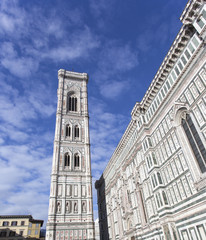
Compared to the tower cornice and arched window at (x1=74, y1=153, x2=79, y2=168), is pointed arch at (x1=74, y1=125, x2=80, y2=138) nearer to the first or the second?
arched window at (x1=74, y1=153, x2=79, y2=168)

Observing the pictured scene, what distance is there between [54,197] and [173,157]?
20.3m

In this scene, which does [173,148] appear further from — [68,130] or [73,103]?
[73,103]

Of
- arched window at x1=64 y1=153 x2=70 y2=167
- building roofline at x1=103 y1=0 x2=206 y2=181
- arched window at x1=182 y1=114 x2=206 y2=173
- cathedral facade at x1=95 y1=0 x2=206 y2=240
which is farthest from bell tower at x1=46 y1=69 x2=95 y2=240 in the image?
arched window at x1=182 y1=114 x2=206 y2=173

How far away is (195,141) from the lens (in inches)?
570

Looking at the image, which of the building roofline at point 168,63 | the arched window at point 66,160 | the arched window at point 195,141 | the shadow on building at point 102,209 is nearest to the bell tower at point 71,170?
the arched window at point 66,160

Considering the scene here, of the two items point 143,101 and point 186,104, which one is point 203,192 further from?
point 143,101

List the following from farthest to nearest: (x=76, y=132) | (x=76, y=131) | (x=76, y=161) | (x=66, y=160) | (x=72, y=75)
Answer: (x=72, y=75) < (x=76, y=131) < (x=76, y=132) < (x=76, y=161) < (x=66, y=160)

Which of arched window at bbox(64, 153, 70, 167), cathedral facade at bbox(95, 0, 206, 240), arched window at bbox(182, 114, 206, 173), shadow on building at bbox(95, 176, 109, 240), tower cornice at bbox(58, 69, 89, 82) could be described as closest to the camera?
arched window at bbox(182, 114, 206, 173)

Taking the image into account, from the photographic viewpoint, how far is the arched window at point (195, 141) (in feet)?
45.1

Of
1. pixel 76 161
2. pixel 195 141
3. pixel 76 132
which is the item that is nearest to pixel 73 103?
pixel 76 132

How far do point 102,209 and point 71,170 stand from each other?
9.68 meters

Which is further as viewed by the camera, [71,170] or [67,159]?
[67,159]

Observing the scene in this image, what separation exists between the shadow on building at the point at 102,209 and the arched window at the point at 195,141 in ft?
78.8

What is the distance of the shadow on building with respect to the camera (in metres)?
34.0
